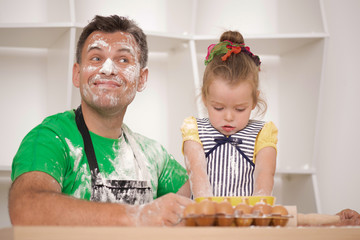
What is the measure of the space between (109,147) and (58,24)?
621 millimetres

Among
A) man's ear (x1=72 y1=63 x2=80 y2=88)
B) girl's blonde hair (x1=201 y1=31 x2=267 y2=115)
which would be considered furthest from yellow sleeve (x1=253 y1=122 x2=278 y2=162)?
man's ear (x1=72 y1=63 x2=80 y2=88)

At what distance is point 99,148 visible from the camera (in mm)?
1790

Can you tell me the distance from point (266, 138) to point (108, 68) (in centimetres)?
60

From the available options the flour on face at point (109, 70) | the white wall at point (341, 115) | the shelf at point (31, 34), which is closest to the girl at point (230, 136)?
the flour on face at point (109, 70)

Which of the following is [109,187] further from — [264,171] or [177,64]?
[177,64]

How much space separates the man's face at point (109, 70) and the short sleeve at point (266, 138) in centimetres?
49

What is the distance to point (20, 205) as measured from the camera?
4.37ft

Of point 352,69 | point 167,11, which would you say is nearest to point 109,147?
point 167,11

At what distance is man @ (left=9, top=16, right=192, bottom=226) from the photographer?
1.48 meters

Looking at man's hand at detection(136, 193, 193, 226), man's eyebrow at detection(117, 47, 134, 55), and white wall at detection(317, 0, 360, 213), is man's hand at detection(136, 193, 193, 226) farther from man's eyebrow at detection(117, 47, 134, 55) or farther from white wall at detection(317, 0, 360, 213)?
white wall at detection(317, 0, 360, 213)

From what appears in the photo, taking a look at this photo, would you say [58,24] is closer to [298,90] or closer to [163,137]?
[163,137]

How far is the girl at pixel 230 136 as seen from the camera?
1.63 metres

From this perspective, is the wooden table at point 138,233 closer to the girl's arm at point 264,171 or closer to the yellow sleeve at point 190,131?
the girl's arm at point 264,171

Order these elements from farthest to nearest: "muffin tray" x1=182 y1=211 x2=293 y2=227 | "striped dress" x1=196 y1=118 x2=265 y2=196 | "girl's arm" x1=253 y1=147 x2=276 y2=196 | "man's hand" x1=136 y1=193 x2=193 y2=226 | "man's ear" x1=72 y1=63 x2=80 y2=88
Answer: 1. "man's ear" x1=72 y1=63 x2=80 y2=88
2. "striped dress" x1=196 y1=118 x2=265 y2=196
3. "girl's arm" x1=253 y1=147 x2=276 y2=196
4. "man's hand" x1=136 y1=193 x2=193 y2=226
5. "muffin tray" x1=182 y1=211 x2=293 y2=227
